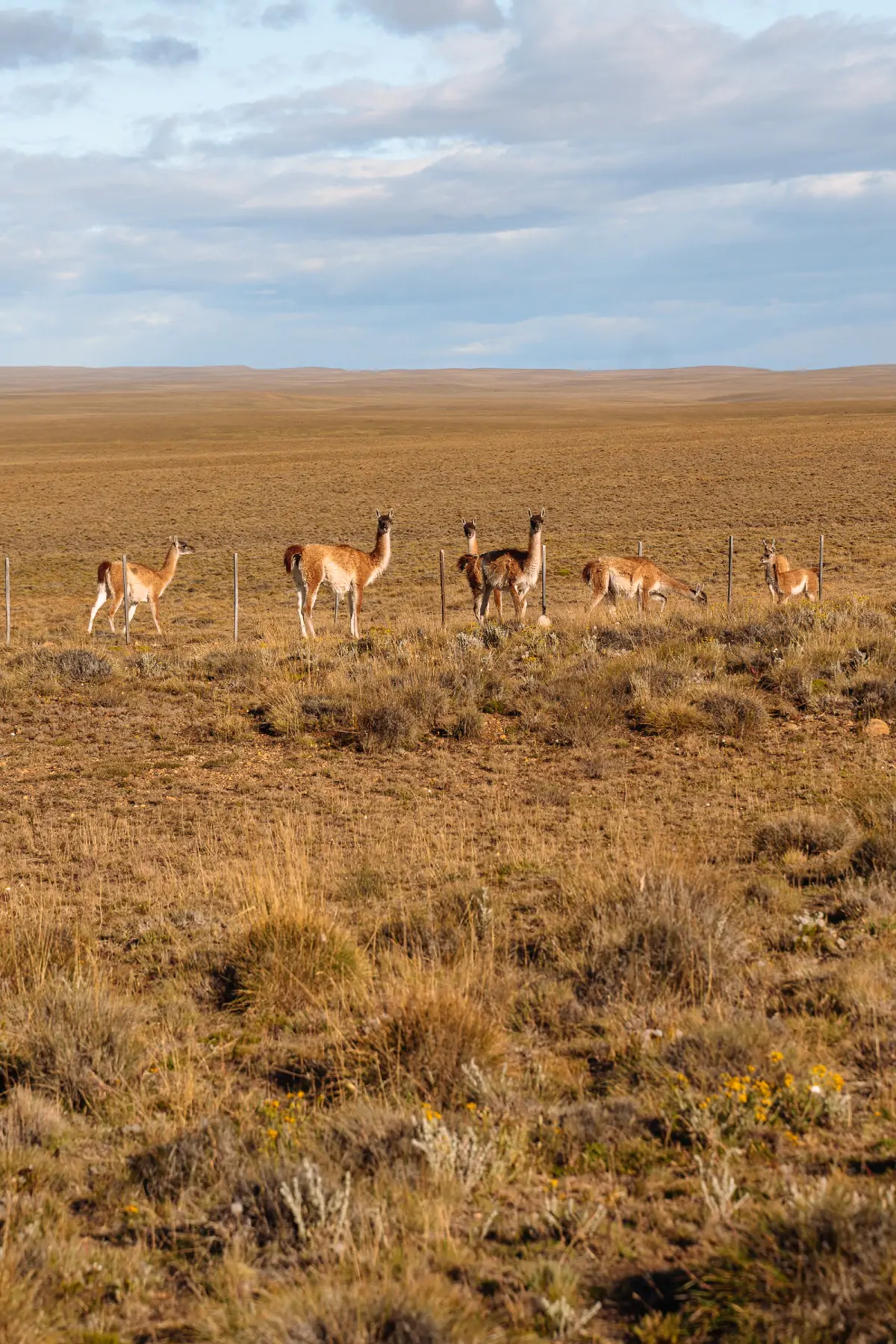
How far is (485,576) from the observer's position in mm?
18828

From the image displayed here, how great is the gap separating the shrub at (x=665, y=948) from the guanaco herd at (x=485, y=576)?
11.4m

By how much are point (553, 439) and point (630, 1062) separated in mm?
72755

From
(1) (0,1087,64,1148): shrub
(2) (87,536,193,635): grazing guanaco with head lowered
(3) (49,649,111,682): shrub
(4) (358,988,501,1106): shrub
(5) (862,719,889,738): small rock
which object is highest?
(2) (87,536,193,635): grazing guanaco with head lowered

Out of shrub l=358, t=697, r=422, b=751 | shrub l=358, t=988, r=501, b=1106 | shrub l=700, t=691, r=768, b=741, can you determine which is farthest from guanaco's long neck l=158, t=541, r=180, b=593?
shrub l=358, t=988, r=501, b=1106

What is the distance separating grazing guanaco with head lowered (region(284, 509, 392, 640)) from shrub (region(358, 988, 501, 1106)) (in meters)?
12.8

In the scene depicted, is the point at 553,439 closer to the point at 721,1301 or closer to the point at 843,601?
the point at 843,601

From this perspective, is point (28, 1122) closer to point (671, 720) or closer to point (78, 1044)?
point (78, 1044)

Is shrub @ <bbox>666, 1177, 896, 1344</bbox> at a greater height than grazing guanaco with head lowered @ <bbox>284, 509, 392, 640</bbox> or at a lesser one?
lesser

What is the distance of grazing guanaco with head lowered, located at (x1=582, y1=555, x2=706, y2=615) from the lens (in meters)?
19.0

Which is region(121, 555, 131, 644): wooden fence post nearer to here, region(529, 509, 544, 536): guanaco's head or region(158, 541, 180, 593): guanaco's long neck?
region(158, 541, 180, 593): guanaco's long neck

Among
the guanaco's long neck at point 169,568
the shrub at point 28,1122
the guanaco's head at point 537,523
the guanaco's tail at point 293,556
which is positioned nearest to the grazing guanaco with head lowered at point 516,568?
the guanaco's head at point 537,523

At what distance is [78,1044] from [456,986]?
5.95ft

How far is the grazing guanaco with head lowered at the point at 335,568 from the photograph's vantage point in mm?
18578

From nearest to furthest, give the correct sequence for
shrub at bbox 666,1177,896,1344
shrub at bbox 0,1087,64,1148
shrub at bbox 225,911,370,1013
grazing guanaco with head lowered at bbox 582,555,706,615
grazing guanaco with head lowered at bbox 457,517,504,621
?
shrub at bbox 666,1177,896,1344, shrub at bbox 0,1087,64,1148, shrub at bbox 225,911,370,1013, grazing guanaco with head lowered at bbox 582,555,706,615, grazing guanaco with head lowered at bbox 457,517,504,621
